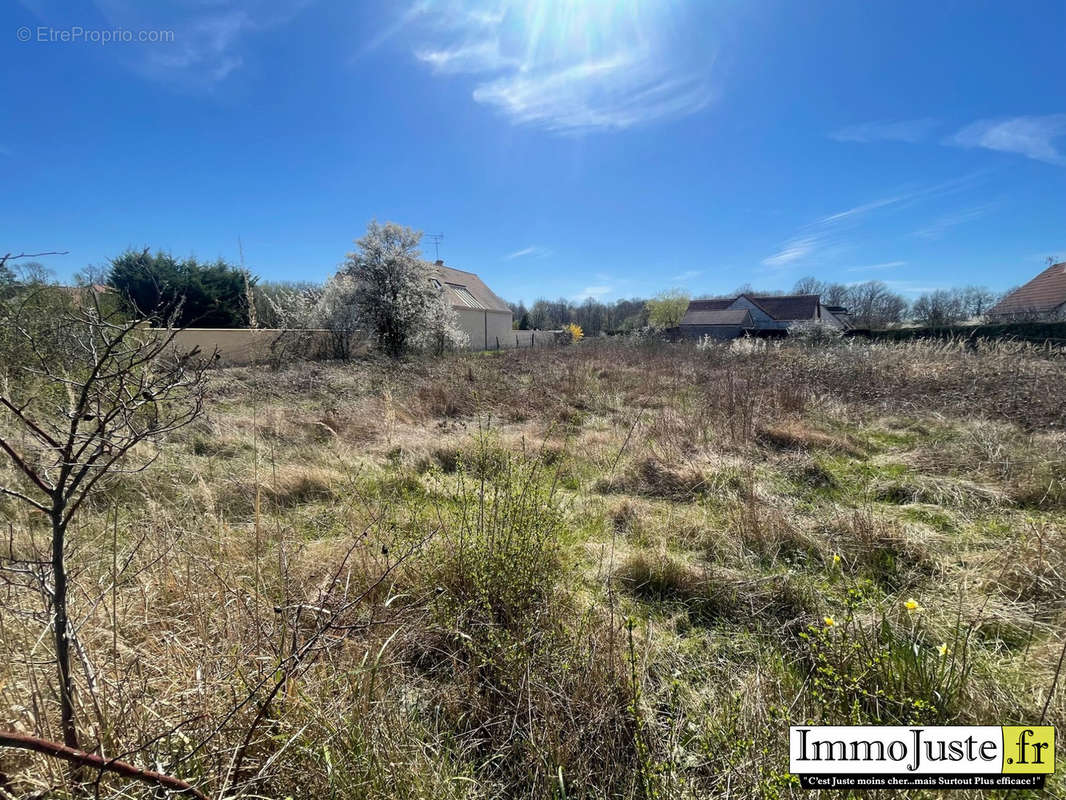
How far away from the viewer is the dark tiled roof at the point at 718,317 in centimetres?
4094

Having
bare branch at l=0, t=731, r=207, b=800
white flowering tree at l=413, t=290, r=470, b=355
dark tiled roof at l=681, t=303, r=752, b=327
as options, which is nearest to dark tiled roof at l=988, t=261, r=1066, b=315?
dark tiled roof at l=681, t=303, r=752, b=327

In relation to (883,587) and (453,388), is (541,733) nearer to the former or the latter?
(883,587)

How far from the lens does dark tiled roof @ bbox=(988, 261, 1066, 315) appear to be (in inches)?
856

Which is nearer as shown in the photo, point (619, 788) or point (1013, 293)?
point (619, 788)

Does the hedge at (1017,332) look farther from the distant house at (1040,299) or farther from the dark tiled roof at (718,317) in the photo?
the dark tiled roof at (718,317)

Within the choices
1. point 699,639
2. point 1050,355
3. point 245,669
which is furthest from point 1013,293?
point 245,669

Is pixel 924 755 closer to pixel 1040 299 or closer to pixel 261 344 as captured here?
pixel 261 344

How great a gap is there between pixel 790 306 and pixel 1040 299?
1848 cm

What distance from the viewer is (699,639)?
7.02ft

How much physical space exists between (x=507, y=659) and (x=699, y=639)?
1.14 m

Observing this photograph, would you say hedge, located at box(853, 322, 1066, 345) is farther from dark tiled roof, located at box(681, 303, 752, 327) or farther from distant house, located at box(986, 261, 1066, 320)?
dark tiled roof, located at box(681, 303, 752, 327)

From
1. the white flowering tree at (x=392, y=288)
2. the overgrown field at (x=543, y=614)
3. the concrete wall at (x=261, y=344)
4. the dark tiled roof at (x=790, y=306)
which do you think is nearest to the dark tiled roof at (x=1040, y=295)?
the dark tiled roof at (x=790, y=306)

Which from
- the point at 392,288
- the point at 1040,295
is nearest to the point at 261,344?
the point at 392,288

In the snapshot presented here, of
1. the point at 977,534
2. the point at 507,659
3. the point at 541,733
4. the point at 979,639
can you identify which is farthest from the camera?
the point at 977,534
